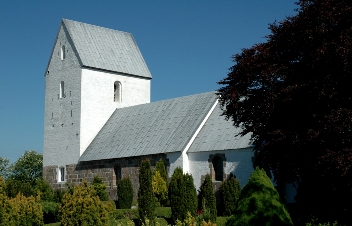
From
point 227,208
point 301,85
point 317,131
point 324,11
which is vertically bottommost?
point 227,208

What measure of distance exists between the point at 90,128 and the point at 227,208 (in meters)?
12.6

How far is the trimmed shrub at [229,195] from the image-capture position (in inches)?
796

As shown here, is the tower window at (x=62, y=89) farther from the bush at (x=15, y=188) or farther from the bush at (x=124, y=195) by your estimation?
the bush at (x=124, y=195)

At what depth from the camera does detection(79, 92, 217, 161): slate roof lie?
25344 millimetres

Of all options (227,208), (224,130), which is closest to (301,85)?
(227,208)

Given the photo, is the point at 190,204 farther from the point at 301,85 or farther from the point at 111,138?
the point at 111,138

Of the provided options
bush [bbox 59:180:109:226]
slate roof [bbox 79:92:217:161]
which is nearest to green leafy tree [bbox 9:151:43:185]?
slate roof [bbox 79:92:217:161]

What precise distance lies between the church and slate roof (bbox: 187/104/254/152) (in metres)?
0.06

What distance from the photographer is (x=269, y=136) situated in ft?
53.2

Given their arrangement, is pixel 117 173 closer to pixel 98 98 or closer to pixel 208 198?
pixel 98 98

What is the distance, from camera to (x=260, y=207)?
11.8m

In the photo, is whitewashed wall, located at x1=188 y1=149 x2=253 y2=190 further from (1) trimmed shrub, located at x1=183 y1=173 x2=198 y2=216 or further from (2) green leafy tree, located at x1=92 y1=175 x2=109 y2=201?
(2) green leafy tree, located at x1=92 y1=175 x2=109 y2=201

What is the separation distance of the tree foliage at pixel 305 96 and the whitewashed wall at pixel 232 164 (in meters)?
4.46

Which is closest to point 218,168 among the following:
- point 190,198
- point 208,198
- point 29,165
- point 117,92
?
point 208,198
